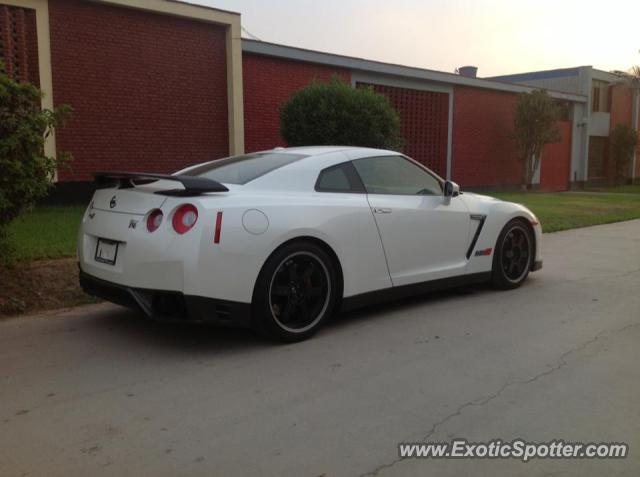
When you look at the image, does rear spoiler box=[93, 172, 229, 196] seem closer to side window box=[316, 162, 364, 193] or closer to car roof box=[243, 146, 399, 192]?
car roof box=[243, 146, 399, 192]

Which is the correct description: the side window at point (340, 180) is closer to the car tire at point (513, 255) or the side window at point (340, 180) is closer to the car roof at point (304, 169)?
the car roof at point (304, 169)

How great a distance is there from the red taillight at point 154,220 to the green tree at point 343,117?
7692mm

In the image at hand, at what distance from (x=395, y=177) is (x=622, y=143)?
100ft

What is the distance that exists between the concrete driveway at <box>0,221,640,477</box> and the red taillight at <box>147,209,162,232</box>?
91 centimetres

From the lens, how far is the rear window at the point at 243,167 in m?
4.73

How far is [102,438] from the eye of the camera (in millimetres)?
2961

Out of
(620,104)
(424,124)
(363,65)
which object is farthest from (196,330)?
(620,104)

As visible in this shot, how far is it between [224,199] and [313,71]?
41.5 ft

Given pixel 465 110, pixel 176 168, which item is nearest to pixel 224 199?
pixel 176 168

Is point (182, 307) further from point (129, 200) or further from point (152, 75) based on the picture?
point (152, 75)

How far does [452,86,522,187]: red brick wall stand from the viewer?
70.7 feet

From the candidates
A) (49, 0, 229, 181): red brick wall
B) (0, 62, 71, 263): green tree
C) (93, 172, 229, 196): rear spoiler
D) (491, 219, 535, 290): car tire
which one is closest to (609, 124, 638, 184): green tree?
(49, 0, 229, 181): red brick wall

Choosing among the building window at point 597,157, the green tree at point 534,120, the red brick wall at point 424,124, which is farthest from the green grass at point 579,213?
the building window at point 597,157

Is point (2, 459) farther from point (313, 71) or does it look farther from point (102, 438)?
point (313, 71)
